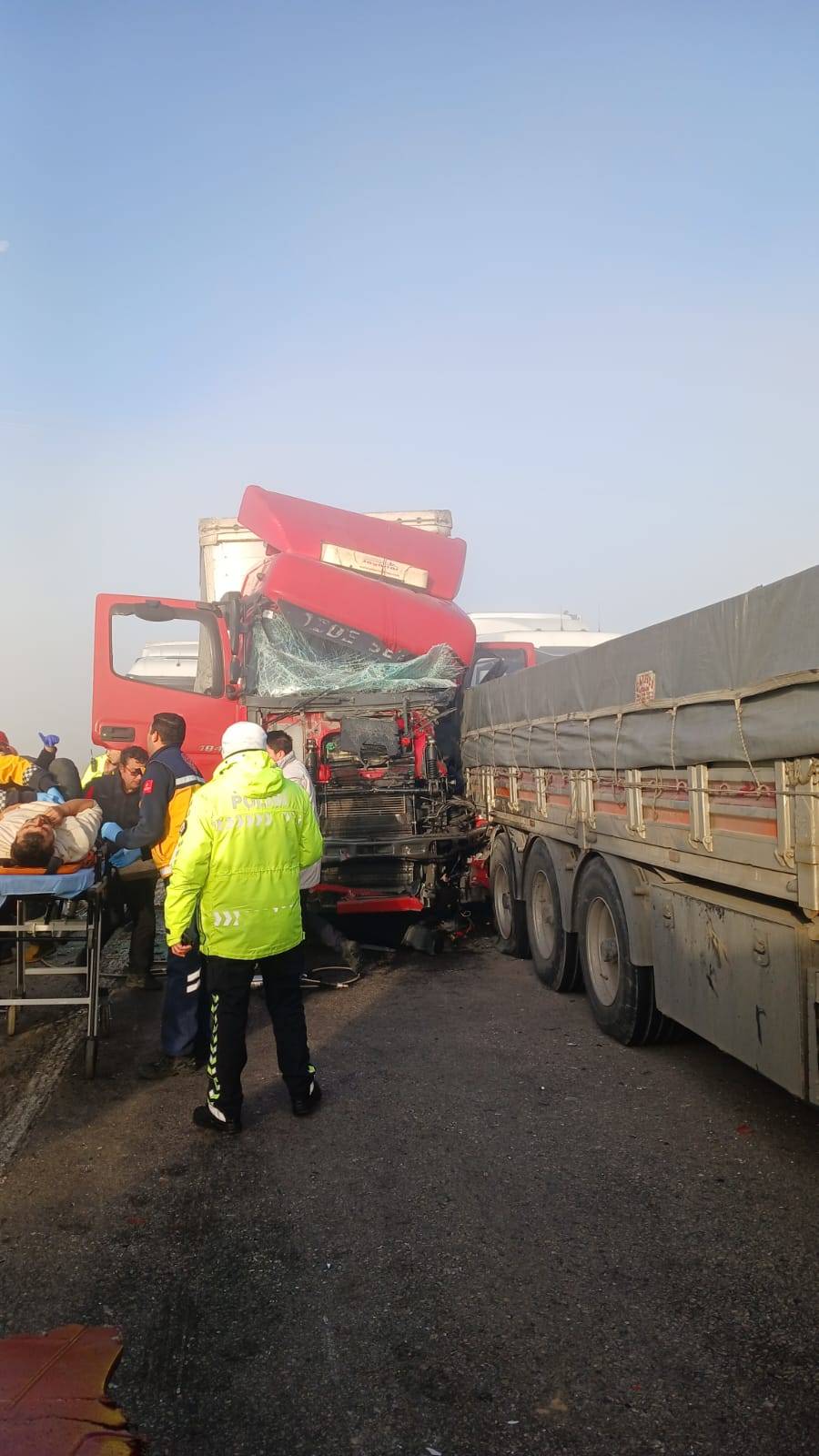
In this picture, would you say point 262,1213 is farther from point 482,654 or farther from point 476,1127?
point 482,654

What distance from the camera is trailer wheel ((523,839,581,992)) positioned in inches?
285

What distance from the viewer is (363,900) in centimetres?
902

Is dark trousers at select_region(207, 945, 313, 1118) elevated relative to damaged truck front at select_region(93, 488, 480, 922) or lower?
lower

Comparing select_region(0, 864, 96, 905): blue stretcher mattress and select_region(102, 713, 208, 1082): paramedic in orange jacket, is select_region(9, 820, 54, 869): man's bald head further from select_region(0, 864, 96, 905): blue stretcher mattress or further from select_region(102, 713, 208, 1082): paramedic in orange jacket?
select_region(102, 713, 208, 1082): paramedic in orange jacket

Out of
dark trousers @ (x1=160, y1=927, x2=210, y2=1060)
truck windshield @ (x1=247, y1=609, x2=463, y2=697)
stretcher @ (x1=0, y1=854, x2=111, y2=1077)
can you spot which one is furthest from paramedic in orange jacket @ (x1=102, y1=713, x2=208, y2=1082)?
truck windshield @ (x1=247, y1=609, x2=463, y2=697)

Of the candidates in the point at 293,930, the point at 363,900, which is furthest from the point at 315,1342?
the point at 363,900

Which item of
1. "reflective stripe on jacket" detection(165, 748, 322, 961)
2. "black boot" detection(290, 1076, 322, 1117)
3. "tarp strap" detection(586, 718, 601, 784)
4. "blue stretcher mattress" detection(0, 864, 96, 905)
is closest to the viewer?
"reflective stripe on jacket" detection(165, 748, 322, 961)

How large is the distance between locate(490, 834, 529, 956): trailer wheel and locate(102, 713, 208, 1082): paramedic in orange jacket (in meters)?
3.33

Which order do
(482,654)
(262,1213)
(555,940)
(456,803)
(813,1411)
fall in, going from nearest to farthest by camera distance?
(813,1411) < (262,1213) < (555,940) < (456,803) < (482,654)

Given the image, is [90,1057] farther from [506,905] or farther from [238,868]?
[506,905]

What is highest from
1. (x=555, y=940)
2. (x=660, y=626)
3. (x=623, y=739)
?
(x=660, y=626)

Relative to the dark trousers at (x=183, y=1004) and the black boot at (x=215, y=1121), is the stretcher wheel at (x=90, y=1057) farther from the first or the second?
the black boot at (x=215, y=1121)

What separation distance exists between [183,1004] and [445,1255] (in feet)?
7.92

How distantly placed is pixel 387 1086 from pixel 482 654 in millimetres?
7239
